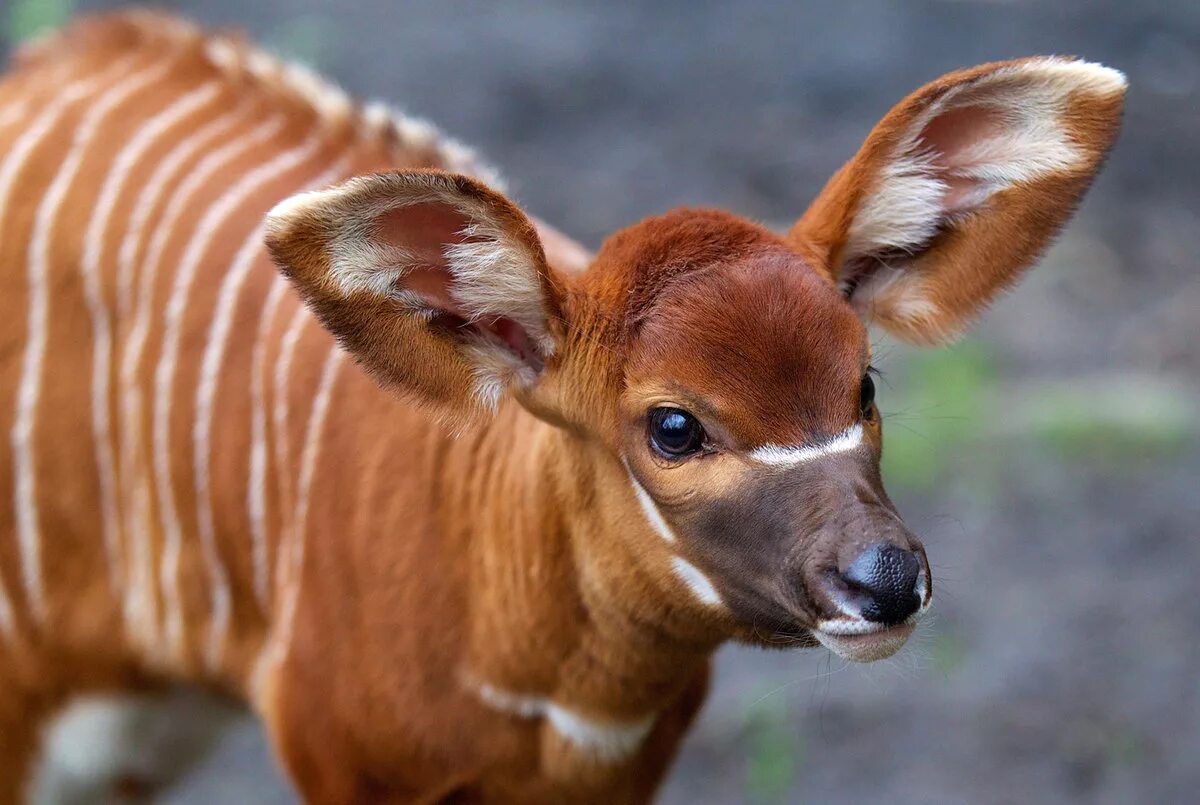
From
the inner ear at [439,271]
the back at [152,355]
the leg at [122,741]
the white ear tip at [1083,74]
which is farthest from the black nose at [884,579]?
the leg at [122,741]

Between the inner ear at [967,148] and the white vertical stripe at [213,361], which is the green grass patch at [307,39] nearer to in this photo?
the white vertical stripe at [213,361]

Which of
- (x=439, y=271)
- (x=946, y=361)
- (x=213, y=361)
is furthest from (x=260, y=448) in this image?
(x=946, y=361)

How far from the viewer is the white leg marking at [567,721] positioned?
12.5 feet

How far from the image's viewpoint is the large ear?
3.06m

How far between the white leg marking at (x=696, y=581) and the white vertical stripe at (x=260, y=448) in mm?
1536

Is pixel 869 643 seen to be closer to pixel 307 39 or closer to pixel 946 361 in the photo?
pixel 946 361

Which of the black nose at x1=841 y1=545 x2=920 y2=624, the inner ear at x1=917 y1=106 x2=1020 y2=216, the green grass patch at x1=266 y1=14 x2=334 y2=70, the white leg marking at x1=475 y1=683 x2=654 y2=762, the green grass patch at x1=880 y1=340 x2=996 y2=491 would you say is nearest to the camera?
the black nose at x1=841 y1=545 x2=920 y2=624

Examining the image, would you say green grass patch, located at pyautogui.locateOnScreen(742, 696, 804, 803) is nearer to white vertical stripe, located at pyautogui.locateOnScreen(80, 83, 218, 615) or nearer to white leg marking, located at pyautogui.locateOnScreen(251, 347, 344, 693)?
white leg marking, located at pyautogui.locateOnScreen(251, 347, 344, 693)

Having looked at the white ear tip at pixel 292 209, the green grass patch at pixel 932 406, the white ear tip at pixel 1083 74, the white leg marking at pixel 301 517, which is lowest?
the green grass patch at pixel 932 406

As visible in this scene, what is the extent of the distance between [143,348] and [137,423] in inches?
9.0

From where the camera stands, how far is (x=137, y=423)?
15.0ft

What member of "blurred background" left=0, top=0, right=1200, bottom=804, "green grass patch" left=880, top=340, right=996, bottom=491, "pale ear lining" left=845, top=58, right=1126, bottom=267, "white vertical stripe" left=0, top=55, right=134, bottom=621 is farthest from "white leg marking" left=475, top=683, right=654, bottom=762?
"green grass patch" left=880, top=340, right=996, bottom=491

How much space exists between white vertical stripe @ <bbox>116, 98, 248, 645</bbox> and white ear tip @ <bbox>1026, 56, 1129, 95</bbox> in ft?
8.41

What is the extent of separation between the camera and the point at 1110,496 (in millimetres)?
Answer: 6828
